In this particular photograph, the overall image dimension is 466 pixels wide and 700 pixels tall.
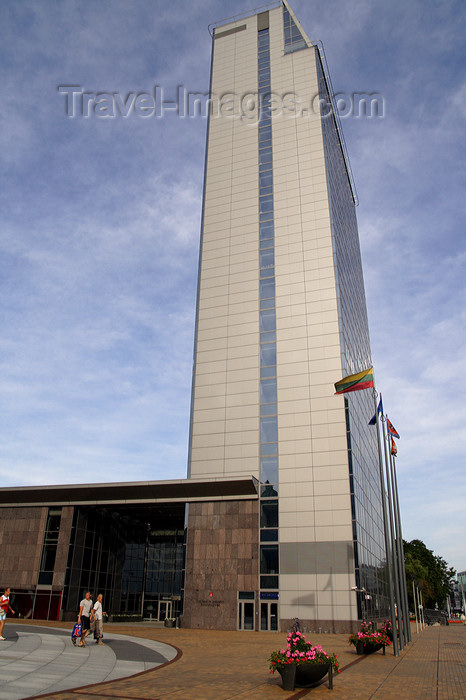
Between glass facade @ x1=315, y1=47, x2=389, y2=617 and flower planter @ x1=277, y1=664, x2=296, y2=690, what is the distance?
31.5 m

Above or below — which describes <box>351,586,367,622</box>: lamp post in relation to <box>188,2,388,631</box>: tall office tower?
below

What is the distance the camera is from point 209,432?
5328 centimetres

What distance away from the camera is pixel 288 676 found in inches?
594

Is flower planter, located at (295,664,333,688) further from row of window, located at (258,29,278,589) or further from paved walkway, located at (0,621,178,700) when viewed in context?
row of window, located at (258,29,278,589)

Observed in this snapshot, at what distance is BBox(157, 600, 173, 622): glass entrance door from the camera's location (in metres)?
59.2

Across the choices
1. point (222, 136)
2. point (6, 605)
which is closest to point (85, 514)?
point (6, 605)

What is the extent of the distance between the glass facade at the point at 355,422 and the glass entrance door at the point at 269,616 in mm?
7586

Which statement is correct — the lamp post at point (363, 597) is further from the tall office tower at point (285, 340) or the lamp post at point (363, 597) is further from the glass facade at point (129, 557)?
the glass facade at point (129, 557)

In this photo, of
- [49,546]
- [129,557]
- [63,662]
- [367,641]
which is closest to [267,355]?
[49,546]

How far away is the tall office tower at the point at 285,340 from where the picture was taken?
45562 mm

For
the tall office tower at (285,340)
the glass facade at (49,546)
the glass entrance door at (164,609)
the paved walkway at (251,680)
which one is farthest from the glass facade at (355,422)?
the glass facade at (49,546)

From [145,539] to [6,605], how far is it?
4288 centimetres

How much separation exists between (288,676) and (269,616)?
3223 cm

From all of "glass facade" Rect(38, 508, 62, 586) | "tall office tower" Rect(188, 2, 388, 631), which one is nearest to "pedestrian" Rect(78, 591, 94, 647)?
"tall office tower" Rect(188, 2, 388, 631)
